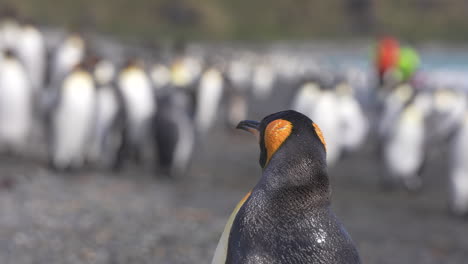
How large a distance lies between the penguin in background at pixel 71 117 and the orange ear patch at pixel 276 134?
18.1 feet

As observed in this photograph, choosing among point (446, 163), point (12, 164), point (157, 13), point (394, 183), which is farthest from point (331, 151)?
point (157, 13)

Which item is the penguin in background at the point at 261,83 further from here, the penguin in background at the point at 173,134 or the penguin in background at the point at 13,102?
the penguin in background at the point at 13,102

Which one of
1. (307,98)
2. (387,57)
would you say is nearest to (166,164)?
(307,98)

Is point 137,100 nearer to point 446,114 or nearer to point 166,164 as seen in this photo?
point 166,164

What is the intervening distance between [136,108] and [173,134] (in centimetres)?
90

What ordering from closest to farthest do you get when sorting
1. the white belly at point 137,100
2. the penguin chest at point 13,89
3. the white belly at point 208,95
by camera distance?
the penguin chest at point 13,89 < the white belly at point 137,100 < the white belly at point 208,95

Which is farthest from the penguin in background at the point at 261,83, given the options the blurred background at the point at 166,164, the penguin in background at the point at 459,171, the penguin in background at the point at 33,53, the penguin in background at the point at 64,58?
the penguin in background at the point at 459,171

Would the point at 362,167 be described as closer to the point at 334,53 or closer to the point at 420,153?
the point at 420,153

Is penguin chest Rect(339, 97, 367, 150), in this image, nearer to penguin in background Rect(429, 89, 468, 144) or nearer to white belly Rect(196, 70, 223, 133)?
penguin in background Rect(429, 89, 468, 144)

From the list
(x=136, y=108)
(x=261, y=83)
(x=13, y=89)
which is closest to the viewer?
(x=13, y=89)

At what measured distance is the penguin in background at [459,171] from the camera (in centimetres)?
662

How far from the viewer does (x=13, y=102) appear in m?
7.82

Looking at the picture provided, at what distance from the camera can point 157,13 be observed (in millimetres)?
67125

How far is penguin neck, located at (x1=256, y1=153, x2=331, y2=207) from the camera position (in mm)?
2084
